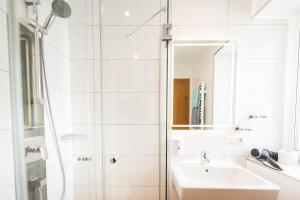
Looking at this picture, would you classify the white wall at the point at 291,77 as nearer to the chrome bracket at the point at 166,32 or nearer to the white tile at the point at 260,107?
the white tile at the point at 260,107

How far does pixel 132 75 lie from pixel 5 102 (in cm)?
83

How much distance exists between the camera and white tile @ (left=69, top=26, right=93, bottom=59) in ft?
4.16

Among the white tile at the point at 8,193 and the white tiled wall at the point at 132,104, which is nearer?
the white tile at the point at 8,193

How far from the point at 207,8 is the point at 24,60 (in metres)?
1.40

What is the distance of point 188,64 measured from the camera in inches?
54.2

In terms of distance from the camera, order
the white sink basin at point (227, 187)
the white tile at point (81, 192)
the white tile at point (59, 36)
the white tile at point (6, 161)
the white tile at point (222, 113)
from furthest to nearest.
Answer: the white tile at point (222, 113)
the white tile at point (81, 192)
the white tile at point (59, 36)
the white sink basin at point (227, 187)
the white tile at point (6, 161)

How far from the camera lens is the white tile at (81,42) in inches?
49.9

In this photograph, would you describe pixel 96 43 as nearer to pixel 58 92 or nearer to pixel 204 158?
pixel 58 92

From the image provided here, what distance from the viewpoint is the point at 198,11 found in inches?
53.3

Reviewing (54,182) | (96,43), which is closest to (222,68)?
(96,43)

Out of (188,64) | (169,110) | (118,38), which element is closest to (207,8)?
(188,64)

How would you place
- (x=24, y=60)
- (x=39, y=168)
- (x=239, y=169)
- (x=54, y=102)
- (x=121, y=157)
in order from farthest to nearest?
(x=121, y=157), (x=239, y=169), (x=54, y=102), (x=39, y=168), (x=24, y=60)

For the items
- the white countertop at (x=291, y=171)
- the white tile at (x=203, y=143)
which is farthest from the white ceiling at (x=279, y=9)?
the white countertop at (x=291, y=171)

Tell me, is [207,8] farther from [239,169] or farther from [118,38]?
[239,169]
